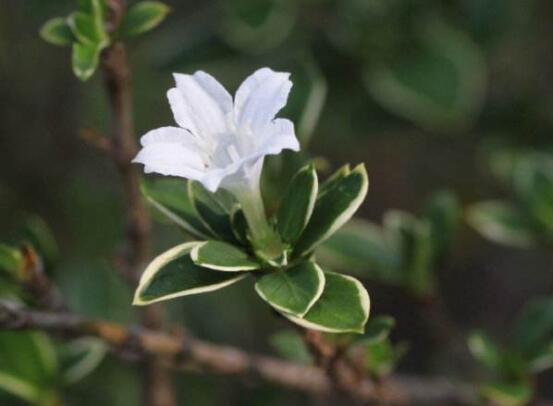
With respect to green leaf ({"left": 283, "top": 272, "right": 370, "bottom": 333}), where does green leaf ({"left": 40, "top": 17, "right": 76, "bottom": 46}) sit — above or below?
above

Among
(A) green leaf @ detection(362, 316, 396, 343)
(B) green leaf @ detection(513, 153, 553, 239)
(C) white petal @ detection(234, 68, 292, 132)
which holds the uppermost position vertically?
(C) white petal @ detection(234, 68, 292, 132)

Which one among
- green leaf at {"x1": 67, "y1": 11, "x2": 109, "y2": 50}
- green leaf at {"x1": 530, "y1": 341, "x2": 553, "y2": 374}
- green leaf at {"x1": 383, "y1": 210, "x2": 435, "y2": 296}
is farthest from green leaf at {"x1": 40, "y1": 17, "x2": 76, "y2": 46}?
green leaf at {"x1": 530, "y1": 341, "x2": 553, "y2": 374}

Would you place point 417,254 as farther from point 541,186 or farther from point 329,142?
point 329,142

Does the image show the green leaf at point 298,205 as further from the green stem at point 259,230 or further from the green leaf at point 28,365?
the green leaf at point 28,365

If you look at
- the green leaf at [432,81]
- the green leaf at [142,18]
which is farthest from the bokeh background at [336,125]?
the green leaf at [142,18]

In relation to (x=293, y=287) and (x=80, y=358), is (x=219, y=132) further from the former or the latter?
(x=80, y=358)

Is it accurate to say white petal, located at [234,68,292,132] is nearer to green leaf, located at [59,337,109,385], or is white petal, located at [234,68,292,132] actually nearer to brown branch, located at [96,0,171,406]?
brown branch, located at [96,0,171,406]
